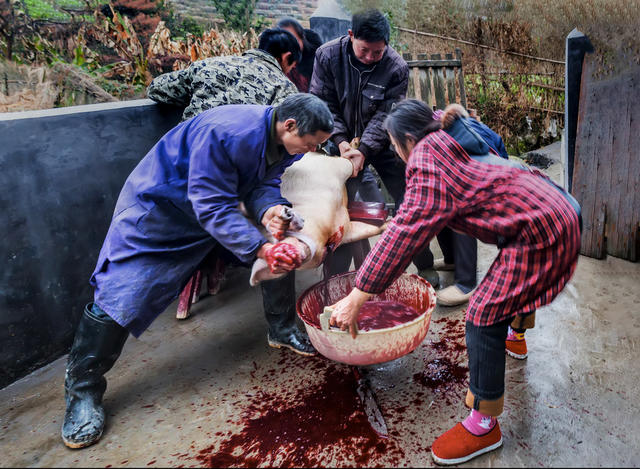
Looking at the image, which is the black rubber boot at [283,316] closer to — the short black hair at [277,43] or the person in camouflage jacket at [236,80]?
the person in camouflage jacket at [236,80]

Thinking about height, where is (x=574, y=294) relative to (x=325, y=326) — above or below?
below

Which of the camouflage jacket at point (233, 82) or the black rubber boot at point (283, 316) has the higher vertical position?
the camouflage jacket at point (233, 82)

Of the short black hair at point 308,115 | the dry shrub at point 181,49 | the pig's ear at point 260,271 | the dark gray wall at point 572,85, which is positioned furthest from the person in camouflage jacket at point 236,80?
the dry shrub at point 181,49

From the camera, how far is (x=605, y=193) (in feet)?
11.9

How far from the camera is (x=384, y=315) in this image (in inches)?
103

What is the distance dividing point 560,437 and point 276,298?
62.2 inches

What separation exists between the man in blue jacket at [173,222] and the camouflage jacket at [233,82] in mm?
658

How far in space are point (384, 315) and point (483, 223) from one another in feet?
3.31

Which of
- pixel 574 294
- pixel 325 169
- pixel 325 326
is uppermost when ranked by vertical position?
pixel 325 169

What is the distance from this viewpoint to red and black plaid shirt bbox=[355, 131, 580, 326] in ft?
5.56

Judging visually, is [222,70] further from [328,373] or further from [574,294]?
[574,294]

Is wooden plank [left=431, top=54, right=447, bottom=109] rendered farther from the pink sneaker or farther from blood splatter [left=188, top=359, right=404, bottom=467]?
blood splatter [left=188, top=359, right=404, bottom=467]

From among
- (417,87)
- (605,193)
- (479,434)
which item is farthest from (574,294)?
(417,87)

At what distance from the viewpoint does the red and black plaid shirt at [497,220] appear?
5.56 ft
